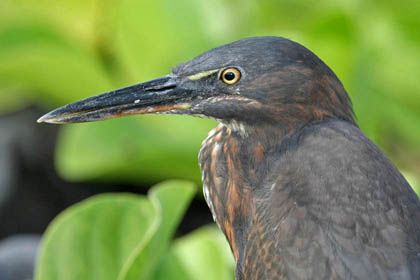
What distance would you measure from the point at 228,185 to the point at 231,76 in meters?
0.36

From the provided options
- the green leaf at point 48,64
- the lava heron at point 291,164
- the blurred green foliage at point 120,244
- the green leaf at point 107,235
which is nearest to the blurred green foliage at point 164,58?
the green leaf at point 48,64

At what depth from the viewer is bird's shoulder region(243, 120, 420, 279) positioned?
6.19 ft

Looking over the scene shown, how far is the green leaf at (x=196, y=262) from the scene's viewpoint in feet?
9.53

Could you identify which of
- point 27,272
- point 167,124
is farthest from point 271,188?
point 167,124

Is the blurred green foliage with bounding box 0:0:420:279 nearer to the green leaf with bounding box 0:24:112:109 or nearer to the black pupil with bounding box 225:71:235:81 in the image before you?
the green leaf with bounding box 0:24:112:109

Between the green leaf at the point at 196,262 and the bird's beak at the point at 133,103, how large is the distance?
0.94 metres

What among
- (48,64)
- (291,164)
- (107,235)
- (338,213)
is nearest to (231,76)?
(291,164)

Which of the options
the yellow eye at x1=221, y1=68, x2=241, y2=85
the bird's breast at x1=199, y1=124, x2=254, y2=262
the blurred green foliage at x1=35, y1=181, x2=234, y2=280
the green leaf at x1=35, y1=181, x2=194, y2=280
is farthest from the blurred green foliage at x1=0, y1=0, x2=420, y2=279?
the yellow eye at x1=221, y1=68, x2=241, y2=85

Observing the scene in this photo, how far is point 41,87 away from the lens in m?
4.63

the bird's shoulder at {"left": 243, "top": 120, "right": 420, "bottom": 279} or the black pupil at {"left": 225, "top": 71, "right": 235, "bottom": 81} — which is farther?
the black pupil at {"left": 225, "top": 71, "right": 235, "bottom": 81}

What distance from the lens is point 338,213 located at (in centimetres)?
192

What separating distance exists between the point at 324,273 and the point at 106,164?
230 centimetres

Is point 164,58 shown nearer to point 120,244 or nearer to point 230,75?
point 120,244

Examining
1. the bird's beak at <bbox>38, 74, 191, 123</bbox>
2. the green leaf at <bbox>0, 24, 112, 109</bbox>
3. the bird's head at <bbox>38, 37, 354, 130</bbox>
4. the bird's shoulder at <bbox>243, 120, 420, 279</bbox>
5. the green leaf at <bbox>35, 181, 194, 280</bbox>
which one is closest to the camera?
the bird's shoulder at <bbox>243, 120, 420, 279</bbox>
